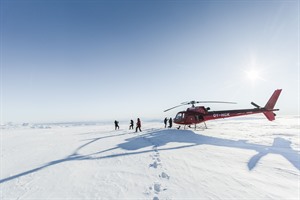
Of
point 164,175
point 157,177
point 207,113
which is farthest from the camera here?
point 207,113

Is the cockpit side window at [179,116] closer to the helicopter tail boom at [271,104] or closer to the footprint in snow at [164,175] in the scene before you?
the helicopter tail boom at [271,104]

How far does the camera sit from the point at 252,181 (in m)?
5.02

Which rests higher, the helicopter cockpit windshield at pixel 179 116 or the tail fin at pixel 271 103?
the tail fin at pixel 271 103

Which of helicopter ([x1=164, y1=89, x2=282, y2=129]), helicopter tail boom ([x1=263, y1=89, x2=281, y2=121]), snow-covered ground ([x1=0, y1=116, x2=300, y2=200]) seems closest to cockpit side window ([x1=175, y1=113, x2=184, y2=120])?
helicopter ([x1=164, y1=89, x2=282, y2=129])

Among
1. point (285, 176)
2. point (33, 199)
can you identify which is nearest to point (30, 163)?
point (33, 199)

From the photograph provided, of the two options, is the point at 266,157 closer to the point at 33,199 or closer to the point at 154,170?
the point at 154,170

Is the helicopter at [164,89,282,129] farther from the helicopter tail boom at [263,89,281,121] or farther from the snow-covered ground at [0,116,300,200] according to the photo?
the snow-covered ground at [0,116,300,200]

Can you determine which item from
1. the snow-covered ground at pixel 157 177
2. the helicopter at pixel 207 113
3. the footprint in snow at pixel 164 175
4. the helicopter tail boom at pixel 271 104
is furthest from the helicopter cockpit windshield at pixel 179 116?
the footprint in snow at pixel 164 175

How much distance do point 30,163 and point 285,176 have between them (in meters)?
9.83

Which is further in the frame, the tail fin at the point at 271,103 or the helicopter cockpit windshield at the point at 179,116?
the helicopter cockpit windshield at the point at 179,116

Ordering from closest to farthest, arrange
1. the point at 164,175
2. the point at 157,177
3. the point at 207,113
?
1. the point at 157,177
2. the point at 164,175
3. the point at 207,113

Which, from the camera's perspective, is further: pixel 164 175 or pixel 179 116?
pixel 179 116

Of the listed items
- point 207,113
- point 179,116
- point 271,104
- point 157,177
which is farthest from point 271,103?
point 157,177

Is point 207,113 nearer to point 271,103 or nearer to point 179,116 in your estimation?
point 179,116
